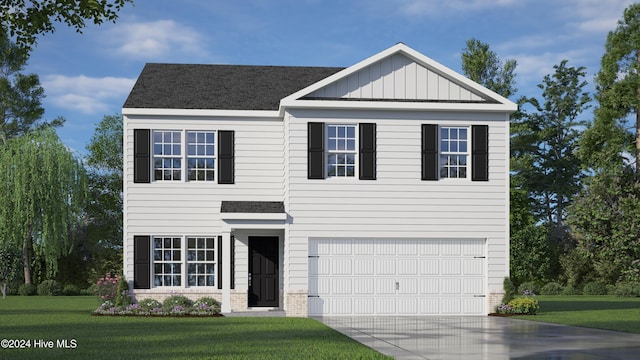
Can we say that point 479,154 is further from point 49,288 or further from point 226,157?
point 49,288

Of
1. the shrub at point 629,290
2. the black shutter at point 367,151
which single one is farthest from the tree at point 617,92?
the black shutter at point 367,151

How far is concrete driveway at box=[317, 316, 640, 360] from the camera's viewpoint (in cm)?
1432

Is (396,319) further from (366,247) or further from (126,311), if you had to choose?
(126,311)

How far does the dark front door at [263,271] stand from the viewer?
2736cm

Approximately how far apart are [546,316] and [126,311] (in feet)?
39.2

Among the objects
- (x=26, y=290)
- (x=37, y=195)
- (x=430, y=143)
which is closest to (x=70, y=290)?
(x=26, y=290)

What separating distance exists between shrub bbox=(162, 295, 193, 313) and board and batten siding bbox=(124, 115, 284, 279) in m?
1.89

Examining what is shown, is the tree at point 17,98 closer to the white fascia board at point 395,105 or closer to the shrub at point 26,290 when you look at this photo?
the shrub at point 26,290

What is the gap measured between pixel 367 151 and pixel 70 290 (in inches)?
946

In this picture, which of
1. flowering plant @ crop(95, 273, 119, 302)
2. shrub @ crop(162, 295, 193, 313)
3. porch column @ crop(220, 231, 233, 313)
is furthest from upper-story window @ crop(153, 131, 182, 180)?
shrub @ crop(162, 295, 193, 313)

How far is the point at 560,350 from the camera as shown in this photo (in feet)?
49.0

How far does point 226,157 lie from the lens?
1057 inches

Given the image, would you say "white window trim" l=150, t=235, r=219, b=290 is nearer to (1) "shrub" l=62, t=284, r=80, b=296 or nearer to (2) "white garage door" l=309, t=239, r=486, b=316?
(2) "white garage door" l=309, t=239, r=486, b=316

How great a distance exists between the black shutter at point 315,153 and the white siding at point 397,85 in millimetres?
1138
